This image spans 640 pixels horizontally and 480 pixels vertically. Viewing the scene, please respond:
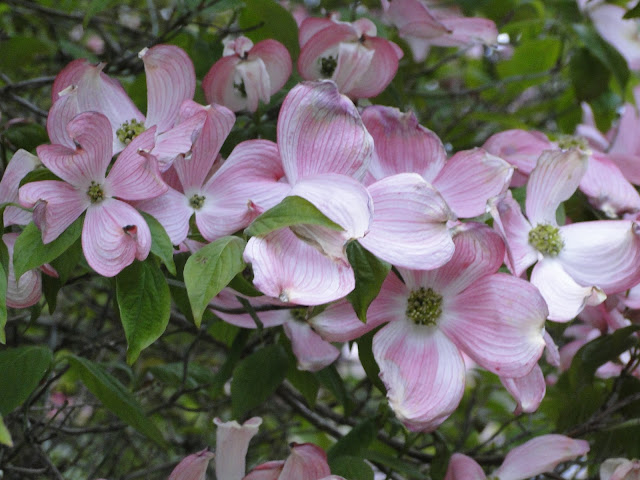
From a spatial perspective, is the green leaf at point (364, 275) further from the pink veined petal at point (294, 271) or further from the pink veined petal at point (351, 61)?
the pink veined petal at point (351, 61)

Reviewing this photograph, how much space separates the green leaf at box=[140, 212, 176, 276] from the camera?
0.56 meters

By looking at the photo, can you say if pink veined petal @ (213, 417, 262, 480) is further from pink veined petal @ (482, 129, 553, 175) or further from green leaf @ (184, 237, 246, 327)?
pink veined petal @ (482, 129, 553, 175)

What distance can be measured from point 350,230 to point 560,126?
1.02 m

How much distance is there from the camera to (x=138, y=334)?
566mm

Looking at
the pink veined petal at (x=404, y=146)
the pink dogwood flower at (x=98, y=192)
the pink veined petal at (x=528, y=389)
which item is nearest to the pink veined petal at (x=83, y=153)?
the pink dogwood flower at (x=98, y=192)

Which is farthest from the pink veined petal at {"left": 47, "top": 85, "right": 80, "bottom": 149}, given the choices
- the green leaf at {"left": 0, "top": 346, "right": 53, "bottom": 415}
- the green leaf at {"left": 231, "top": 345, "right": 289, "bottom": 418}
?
the green leaf at {"left": 231, "top": 345, "right": 289, "bottom": 418}

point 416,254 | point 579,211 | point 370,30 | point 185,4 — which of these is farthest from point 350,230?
point 185,4

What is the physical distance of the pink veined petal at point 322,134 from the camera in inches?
22.9

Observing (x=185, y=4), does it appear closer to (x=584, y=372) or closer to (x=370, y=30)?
(x=370, y=30)

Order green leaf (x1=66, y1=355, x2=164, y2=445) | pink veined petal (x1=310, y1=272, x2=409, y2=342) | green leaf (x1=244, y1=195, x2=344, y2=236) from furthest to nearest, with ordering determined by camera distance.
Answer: green leaf (x1=66, y1=355, x2=164, y2=445)
pink veined petal (x1=310, y1=272, x2=409, y2=342)
green leaf (x1=244, y1=195, x2=344, y2=236)

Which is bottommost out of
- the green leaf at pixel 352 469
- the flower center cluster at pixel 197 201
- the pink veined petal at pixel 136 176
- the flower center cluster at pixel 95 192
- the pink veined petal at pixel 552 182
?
the green leaf at pixel 352 469

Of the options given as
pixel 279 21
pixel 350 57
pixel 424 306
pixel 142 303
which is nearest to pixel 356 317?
pixel 424 306

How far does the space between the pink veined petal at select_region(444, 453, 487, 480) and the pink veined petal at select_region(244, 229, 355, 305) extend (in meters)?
0.29

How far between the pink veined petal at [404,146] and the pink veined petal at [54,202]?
0.81ft
